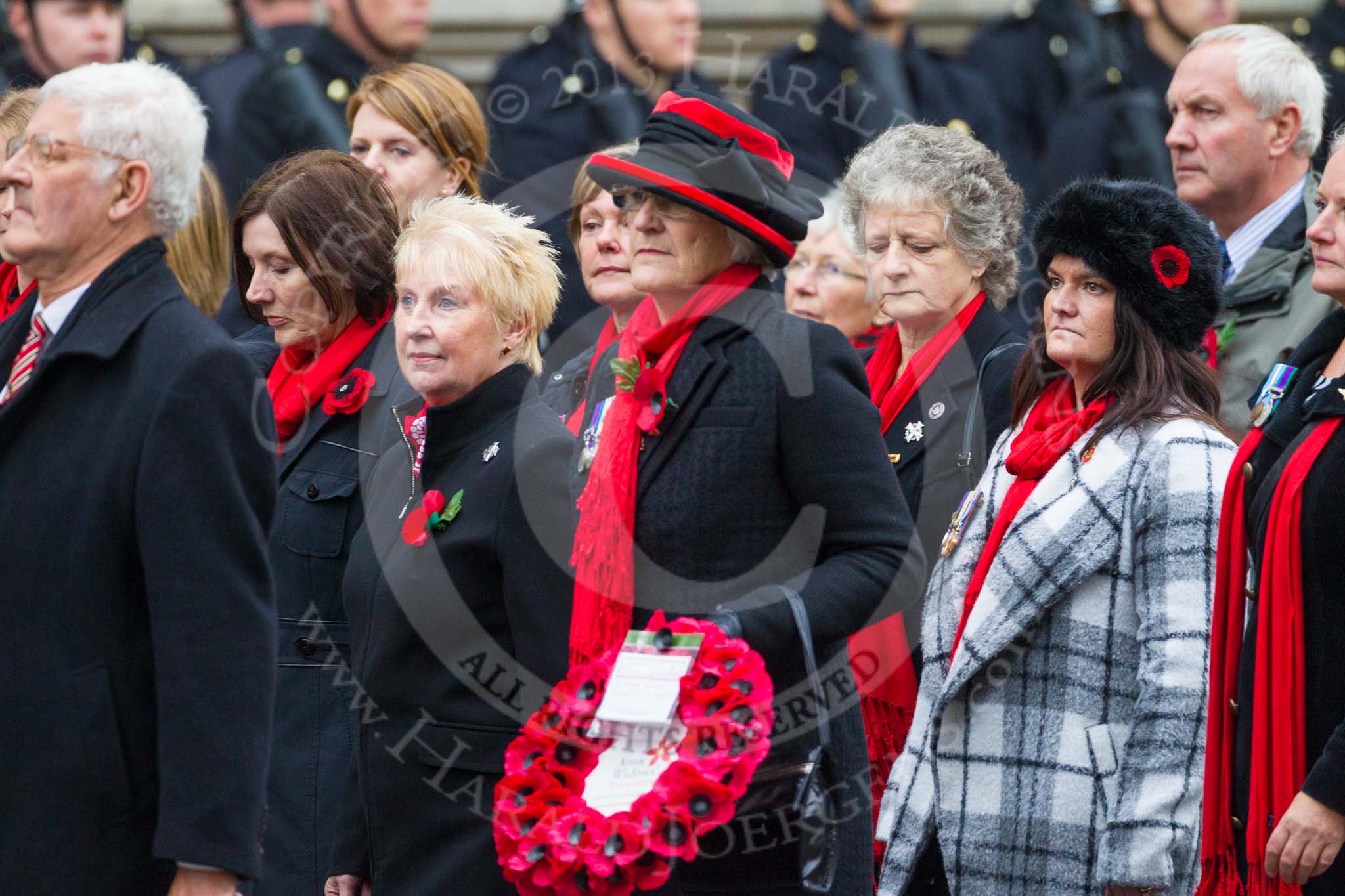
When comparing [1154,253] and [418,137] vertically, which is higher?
[1154,253]

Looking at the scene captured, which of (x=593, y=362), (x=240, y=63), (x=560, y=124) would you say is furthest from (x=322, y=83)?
(x=593, y=362)

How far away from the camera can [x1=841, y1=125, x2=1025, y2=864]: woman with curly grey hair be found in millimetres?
4445

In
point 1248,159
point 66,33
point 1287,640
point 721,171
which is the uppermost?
point 721,171

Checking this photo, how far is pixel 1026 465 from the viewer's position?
402 cm

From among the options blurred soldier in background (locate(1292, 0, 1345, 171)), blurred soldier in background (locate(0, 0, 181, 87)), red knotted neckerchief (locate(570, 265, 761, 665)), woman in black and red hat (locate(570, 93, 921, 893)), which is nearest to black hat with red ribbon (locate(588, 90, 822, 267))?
woman in black and red hat (locate(570, 93, 921, 893))

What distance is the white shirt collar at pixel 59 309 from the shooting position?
312 centimetres

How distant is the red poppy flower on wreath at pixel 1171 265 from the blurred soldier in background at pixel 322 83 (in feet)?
12.3

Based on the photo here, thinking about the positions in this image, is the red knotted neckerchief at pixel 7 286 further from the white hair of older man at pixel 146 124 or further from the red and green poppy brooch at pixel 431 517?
the white hair of older man at pixel 146 124

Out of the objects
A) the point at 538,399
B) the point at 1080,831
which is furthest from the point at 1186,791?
the point at 538,399

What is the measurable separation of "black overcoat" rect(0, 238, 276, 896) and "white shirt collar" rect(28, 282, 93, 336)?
12cm

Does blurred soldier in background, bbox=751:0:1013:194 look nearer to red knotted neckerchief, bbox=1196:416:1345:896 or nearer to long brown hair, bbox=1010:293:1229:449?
long brown hair, bbox=1010:293:1229:449

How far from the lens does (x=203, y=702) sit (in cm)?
293

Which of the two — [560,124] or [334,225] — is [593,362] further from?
[560,124]

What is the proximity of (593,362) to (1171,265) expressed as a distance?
1658mm
